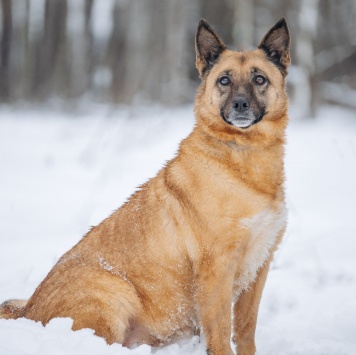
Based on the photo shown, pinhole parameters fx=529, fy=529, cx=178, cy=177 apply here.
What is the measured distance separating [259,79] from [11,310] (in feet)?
7.97

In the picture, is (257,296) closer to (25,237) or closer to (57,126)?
(25,237)

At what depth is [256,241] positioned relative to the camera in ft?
11.4

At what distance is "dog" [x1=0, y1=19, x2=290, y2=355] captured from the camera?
3340mm

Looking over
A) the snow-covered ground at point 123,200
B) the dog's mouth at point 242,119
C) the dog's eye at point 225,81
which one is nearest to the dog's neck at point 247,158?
the dog's mouth at point 242,119

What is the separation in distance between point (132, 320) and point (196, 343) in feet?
2.03

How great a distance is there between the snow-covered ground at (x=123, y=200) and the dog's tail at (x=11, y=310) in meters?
0.42

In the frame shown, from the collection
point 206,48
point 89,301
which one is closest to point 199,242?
point 89,301

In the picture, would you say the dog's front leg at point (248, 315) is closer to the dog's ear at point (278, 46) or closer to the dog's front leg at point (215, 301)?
the dog's front leg at point (215, 301)

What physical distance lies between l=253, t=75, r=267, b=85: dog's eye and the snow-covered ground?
1.87m

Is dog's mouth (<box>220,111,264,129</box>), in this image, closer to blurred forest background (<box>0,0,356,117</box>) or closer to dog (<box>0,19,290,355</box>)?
dog (<box>0,19,290,355</box>)

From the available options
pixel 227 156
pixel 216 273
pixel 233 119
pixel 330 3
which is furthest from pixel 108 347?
pixel 330 3

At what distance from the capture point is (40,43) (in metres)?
25.2

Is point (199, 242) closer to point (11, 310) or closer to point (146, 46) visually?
point (11, 310)

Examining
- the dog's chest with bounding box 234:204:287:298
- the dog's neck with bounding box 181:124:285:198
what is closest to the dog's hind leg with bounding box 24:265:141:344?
the dog's chest with bounding box 234:204:287:298
